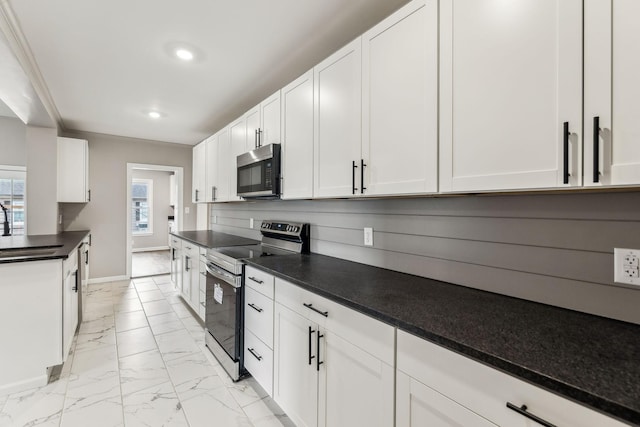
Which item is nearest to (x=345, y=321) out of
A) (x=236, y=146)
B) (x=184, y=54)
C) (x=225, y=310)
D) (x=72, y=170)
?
(x=225, y=310)

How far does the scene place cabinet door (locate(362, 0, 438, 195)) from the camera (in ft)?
4.35

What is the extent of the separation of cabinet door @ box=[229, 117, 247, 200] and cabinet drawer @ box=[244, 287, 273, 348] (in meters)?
1.44

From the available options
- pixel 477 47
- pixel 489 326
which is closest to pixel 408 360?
pixel 489 326

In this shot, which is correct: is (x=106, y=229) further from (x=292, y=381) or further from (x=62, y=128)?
(x=292, y=381)

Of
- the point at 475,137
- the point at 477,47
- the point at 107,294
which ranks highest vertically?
the point at 477,47

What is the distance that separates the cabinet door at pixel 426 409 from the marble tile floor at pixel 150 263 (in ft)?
18.4

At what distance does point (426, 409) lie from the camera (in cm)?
96

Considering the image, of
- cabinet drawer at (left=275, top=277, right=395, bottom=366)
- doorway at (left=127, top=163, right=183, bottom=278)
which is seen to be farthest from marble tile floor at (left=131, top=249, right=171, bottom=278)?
cabinet drawer at (left=275, top=277, right=395, bottom=366)

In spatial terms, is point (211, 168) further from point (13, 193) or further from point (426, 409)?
point (426, 409)

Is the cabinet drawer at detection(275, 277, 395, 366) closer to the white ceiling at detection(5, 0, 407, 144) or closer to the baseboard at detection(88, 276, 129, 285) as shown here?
the white ceiling at detection(5, 0, 407, 144)

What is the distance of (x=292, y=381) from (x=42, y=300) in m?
1.95

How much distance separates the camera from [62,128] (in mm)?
4500

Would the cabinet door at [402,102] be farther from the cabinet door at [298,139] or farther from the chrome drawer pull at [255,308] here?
the chrome drawer pull at [255,308]

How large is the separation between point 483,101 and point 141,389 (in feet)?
9.01
